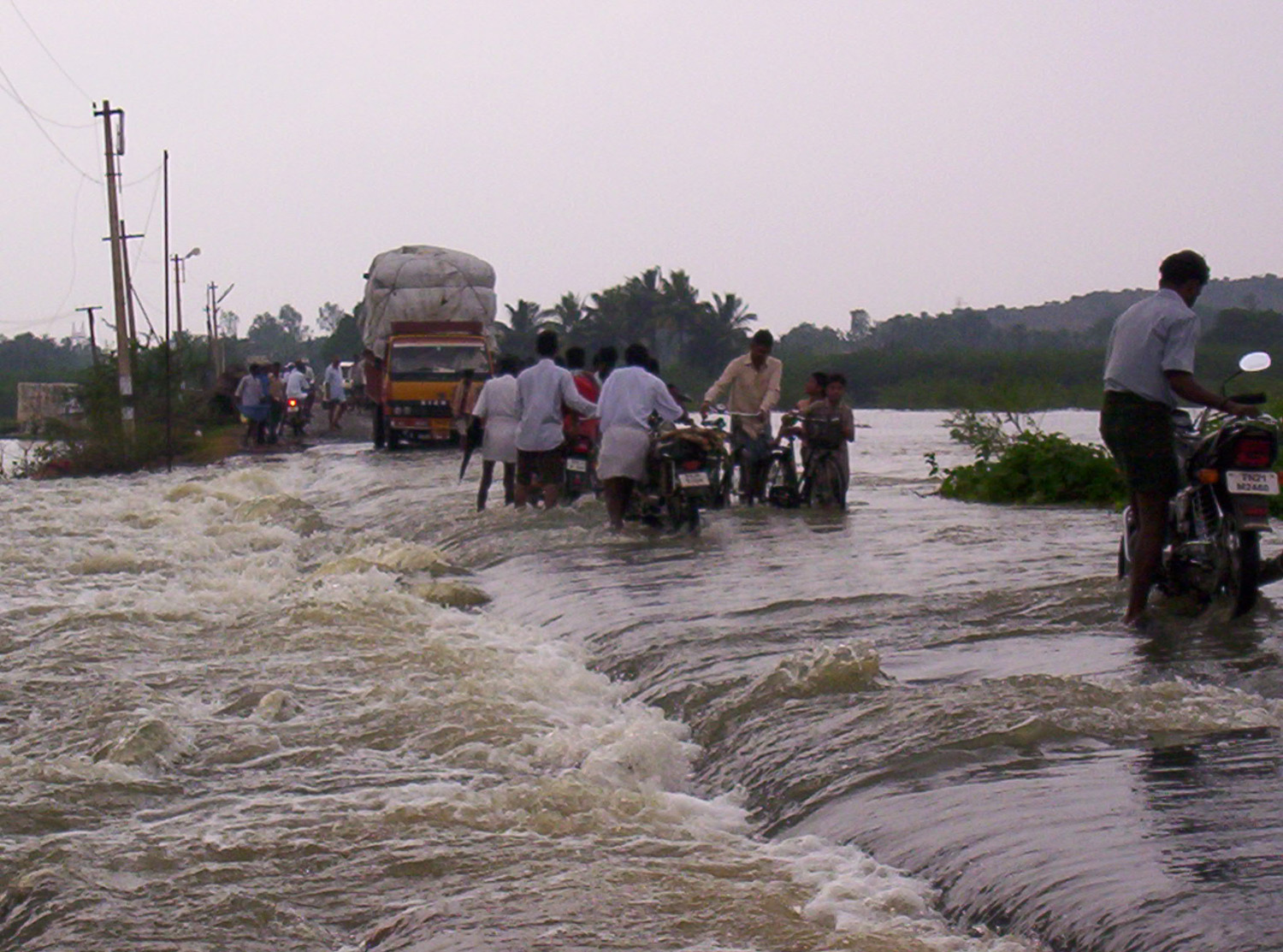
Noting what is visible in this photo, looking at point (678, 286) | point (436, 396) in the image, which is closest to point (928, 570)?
point (436, 396)

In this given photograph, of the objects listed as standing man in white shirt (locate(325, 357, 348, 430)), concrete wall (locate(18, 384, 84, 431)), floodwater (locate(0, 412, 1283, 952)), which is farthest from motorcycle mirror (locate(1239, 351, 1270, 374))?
standing man in white shirt (locate(325, 357, 348, 430))

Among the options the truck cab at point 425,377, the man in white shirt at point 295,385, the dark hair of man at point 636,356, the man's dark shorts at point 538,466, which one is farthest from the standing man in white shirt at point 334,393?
the dark hair of man at point 636,356

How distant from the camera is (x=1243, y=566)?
720 centimetres

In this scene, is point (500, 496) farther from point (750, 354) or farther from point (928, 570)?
point (928, 570)

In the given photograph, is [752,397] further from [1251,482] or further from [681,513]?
[1251,482]

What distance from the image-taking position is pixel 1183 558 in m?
7.69

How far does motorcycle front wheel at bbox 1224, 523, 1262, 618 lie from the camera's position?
7152 millimetres

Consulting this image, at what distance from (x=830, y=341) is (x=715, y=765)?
382ft

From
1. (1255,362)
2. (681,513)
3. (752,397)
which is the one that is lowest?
(681,513)

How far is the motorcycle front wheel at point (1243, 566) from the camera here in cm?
715

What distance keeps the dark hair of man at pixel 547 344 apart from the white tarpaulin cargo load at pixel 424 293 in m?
18.4

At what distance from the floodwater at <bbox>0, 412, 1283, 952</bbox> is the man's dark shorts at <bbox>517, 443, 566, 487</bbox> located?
3056mm

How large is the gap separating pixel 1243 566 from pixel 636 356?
21.3 ft

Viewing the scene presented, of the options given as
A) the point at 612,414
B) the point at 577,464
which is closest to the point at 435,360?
the point at 577,464
